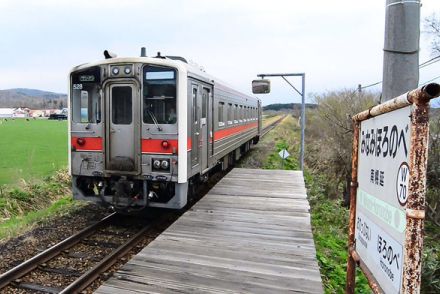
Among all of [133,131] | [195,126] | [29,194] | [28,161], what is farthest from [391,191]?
[28,161]

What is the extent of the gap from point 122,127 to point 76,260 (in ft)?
7.90

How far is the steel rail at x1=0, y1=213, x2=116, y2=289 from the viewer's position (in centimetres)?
471

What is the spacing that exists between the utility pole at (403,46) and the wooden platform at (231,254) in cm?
205

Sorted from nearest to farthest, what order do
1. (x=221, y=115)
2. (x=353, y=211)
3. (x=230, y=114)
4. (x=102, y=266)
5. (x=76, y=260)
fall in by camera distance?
(x=353, y=211) → (x=102, y=266) → (x=76, y=260) → (x=221, y=115) → (x=230, y=114)

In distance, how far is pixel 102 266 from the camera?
518 cm

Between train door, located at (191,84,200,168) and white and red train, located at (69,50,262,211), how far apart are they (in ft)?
0.06

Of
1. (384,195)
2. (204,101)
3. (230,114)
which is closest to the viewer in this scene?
(384,195)

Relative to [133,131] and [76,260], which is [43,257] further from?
[133,131]

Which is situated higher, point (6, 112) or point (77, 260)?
point (6, 112)

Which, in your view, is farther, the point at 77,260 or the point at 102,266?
the point at 77,260

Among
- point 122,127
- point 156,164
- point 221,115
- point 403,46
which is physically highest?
point 403,46

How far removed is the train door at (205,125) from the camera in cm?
815

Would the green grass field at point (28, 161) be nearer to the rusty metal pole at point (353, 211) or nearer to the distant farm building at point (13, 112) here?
the rusty metal pole at point (353, 211)

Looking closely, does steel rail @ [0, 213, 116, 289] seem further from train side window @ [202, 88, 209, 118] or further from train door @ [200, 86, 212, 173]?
train side window @ [202, 88, 209, 118]
